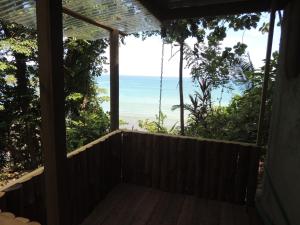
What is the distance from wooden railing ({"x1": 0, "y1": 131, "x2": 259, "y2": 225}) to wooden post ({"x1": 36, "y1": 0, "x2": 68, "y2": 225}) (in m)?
1.01

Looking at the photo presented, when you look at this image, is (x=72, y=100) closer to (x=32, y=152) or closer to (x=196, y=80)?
(x=32, y=152)

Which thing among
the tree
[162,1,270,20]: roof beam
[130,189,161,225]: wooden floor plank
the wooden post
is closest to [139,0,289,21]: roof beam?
[162,1,270,20]: roof beam

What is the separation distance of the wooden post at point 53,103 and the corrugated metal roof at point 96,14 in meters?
1.00

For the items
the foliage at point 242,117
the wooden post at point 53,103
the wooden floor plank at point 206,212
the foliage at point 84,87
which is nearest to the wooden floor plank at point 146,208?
the wooden floor plank at point 206,212

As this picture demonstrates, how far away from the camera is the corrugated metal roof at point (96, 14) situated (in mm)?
2227

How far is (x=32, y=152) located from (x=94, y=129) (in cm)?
208

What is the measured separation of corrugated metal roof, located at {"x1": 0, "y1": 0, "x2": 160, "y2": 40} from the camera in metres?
2.23

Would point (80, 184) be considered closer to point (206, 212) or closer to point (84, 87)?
point (206, 212)

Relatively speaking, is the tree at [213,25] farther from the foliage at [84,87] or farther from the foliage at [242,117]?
the foliage at [84,87]

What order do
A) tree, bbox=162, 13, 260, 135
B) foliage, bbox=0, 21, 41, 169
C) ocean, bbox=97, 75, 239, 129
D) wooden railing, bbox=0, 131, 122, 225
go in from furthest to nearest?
ocean, bbox=97, 75, 239, 129
foliage, bbox=0, 21, 41, 169
tree, bbox=162, 13, 260, 135
wooden railing, bbox=0, 131, 122, 225

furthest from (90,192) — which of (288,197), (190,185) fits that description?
(288,197)

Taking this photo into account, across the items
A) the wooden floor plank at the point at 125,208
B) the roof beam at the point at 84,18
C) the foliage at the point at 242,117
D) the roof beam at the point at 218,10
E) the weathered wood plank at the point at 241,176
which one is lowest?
the wooden floor plank at the point at 125,208

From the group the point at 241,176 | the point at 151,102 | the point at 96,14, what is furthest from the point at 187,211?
the point at 151,102

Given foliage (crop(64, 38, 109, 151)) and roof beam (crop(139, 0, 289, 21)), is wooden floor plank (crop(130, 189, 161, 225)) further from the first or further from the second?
foliage (crop(64, 38, 109, 151))
